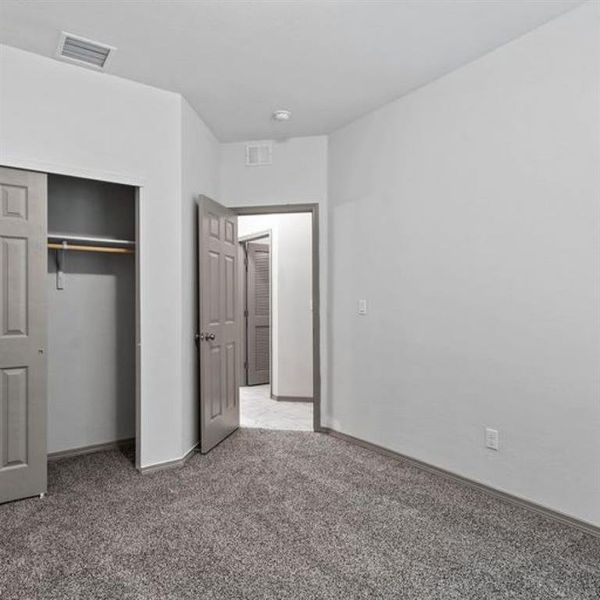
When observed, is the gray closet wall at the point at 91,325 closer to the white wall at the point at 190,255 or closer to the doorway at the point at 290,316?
the white wall at the point at 190,255

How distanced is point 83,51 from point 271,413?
359 cm

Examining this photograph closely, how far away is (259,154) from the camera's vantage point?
13.9 ft

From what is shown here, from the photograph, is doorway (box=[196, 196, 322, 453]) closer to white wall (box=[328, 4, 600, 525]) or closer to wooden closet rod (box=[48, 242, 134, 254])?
white wall (box=[328, 4, 600, 525])

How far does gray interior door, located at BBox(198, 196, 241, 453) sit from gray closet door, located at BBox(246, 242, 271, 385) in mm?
1930

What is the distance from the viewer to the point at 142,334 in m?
3.21

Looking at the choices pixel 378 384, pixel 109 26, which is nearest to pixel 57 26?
pixel 109 26

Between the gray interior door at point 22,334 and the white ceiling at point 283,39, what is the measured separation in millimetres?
913

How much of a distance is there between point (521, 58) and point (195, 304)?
9.14 feet

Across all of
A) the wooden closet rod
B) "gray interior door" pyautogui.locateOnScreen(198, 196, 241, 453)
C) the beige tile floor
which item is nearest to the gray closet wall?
the wooden closet rod

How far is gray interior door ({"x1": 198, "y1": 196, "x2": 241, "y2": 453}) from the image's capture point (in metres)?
3.55

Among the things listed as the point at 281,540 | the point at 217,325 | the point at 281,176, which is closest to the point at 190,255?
the point at 217,325

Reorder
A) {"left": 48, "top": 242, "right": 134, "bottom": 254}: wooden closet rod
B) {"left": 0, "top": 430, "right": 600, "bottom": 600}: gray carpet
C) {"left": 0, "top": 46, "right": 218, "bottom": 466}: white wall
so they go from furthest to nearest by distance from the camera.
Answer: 1. {"left": 48, "top": 242, "right": 134, "bottom": 254}: wooden closet rod
2. {"left": 0, "top": 46, "right": 218, "bottom": 466}: white wall
3. {"left": 0, "top": 430, "right": 600, "bottom": 600}: gray carpet

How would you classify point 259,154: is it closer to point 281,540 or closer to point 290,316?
point 290,316

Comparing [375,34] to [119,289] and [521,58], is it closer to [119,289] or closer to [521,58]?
[521,58]
